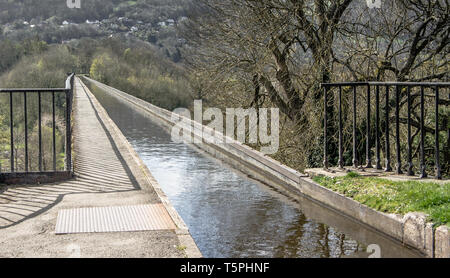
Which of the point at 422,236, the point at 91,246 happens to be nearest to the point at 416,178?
the point at 422,236

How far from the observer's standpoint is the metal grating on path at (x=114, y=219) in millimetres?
6043

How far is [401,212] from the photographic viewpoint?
5.73m

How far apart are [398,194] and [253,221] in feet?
5.20

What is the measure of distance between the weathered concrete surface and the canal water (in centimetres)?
35

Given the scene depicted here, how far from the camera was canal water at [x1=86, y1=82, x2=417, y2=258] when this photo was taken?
554 cm

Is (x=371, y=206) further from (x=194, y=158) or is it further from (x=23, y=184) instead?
(x=194, y=158)

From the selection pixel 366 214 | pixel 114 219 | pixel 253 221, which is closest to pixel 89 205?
pixel 114 219

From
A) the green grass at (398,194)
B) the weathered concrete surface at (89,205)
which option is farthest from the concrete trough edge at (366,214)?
the weathered concrete surface at (89,205)

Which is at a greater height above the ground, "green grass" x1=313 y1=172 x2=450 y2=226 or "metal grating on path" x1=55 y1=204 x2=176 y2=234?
"green grass" x1=313 y1=172 x2=450 y2=226

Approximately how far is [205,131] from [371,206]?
9.12m

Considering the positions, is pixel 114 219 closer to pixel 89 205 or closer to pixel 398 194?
pixel 89 205

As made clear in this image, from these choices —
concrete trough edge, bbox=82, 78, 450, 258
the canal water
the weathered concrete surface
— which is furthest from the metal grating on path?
concrete trough edge, bbox=82, 78, 450, 258

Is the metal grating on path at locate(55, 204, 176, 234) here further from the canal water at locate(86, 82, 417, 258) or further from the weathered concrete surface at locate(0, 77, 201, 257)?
the canal water at locate(86, 82, 417, 258)

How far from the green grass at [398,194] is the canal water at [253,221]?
0.30 m
